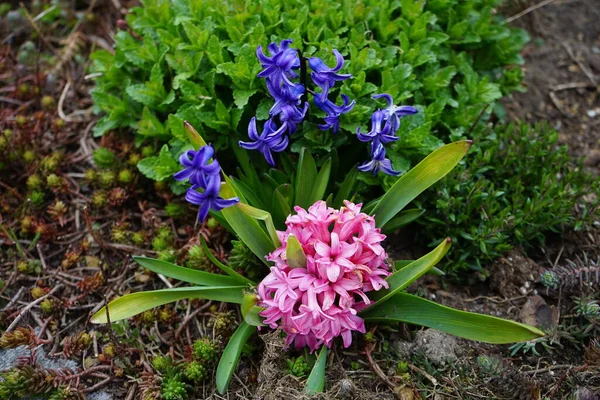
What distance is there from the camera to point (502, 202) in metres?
2.89

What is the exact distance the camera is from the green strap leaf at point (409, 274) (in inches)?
80.3

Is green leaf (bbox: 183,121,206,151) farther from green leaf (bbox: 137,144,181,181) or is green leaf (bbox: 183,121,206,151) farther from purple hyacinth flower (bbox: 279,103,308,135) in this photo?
green leaf (bbox: 137,144,181,181)

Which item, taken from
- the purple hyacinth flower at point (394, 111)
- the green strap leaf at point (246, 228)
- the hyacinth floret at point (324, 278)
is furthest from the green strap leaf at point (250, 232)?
the purple hyacinth flower at point (394, 111)

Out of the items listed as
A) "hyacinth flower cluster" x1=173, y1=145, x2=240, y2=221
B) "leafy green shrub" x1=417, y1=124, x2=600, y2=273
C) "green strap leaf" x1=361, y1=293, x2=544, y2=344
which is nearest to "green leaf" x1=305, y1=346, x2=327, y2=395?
"green strap leaf" x1=361, y1=293, x2=544, y2=344

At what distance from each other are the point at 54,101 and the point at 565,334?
303cm

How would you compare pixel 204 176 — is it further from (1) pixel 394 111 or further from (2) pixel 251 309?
(1) pixel 394 111

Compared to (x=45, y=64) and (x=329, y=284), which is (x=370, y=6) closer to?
(x=329, y=284)

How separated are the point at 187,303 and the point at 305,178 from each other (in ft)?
2.63

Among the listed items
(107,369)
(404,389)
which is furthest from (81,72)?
(404,389)

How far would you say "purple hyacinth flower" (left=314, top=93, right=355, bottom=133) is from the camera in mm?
2324

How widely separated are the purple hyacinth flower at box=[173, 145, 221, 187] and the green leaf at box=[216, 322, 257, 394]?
0.70m

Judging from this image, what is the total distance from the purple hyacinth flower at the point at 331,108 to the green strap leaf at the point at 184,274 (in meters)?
0.77

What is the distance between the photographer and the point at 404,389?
7.53 feet

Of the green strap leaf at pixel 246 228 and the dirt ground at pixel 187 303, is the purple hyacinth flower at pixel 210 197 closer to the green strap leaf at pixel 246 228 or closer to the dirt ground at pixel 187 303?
the green strap leaf at pixel 246 228
